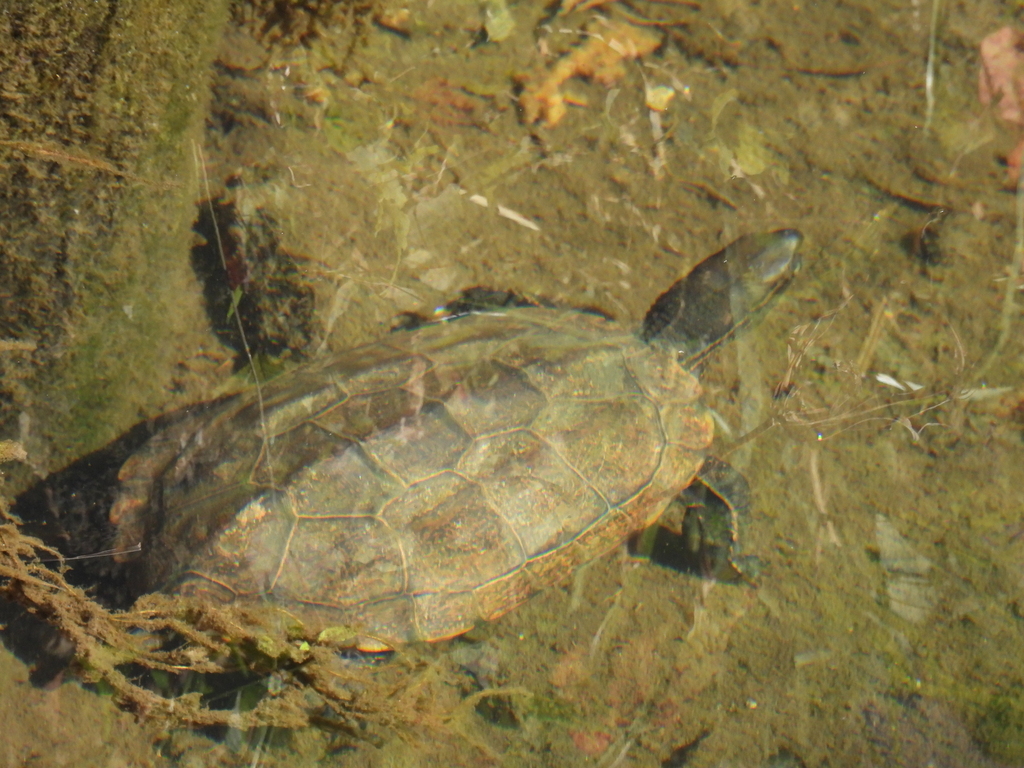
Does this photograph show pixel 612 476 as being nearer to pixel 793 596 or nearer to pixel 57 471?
pixel 793 596

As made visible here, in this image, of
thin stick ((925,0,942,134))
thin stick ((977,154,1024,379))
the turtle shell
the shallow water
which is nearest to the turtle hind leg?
the shallow water

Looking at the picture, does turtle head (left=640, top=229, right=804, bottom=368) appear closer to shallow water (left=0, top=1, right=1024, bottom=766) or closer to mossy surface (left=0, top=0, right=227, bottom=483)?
shallow water (left=0, top=1, right=1024, bottom=766)

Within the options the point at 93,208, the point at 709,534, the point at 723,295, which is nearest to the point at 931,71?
the point at 723,295

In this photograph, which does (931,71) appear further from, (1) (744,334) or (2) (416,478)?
(2) (416,478)

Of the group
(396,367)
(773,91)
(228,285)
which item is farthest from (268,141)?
(773,91)

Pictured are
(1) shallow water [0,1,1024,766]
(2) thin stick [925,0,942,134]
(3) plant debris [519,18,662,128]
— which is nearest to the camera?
(1) shallow water [0,1,1024,766]
